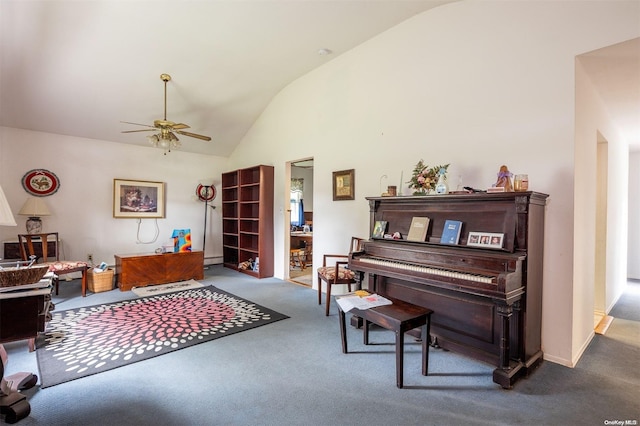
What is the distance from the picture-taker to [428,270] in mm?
2660

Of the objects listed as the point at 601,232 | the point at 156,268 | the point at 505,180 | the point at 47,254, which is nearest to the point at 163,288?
the point at 156,268

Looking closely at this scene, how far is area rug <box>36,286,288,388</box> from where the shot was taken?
8.45 ft

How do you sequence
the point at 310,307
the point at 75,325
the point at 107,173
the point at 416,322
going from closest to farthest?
the point at 416,322 < the point at 75,325 < the point at 310,307 < the point at 107,173

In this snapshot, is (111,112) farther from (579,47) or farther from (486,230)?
(579,47)

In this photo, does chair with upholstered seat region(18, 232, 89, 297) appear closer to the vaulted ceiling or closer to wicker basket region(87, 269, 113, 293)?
wicker basket region(87, 269, 113, 293)

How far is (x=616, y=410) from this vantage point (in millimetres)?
2000

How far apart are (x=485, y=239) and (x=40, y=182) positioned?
6646 mm

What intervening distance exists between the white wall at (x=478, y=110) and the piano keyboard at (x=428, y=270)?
818mm

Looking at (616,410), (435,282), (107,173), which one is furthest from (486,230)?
(107,173)

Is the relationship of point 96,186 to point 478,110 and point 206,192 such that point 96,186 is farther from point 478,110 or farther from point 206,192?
point 478,110

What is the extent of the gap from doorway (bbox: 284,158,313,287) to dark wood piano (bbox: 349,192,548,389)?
8.46 feet

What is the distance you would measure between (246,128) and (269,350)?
193 inches

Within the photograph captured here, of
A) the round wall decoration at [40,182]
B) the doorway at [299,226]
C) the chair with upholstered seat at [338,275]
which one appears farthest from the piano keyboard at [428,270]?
the round wall decoration at [40,182]

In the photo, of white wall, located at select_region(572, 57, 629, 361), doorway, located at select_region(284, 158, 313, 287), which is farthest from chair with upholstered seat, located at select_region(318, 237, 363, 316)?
white wall, located at select_region(572, 57, 629, 361)
